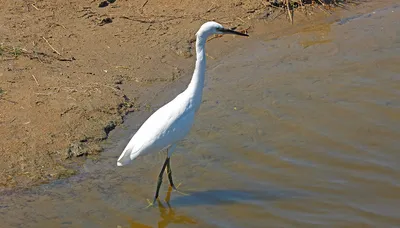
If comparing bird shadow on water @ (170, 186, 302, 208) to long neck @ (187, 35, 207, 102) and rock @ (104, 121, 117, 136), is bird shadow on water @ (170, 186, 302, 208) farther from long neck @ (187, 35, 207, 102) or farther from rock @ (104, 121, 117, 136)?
rock @ (104, 121, 117, 136)

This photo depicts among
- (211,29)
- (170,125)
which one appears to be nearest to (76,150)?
(170,125)

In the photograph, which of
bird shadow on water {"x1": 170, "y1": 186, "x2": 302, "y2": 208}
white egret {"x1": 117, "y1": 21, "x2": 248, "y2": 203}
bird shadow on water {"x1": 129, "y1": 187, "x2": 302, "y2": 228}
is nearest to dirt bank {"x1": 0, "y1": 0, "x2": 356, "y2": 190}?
white egret {"x1": 117, "y1": 21, "x2": 248, "y2": 203}

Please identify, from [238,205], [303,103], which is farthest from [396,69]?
[238,205]

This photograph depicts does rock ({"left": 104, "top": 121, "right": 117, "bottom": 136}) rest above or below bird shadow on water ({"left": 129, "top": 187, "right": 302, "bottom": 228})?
above

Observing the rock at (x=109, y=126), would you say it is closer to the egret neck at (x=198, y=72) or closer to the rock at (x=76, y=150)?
the rock at (x=76, y=150)

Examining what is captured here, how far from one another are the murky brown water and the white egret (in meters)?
0.45

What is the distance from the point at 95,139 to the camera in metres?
6.78

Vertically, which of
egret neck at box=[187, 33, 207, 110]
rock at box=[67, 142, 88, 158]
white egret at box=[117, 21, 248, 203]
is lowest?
rock at box=[67, 142, 88, 158]

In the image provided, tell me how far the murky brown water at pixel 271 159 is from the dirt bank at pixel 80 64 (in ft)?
0.98

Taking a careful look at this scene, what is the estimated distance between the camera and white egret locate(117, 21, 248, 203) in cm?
575

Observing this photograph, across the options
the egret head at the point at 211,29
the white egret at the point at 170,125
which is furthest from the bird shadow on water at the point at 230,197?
the egret head at the point at 211,29

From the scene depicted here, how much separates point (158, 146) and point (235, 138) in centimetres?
142

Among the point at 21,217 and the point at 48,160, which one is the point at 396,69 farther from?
the point at 21,217

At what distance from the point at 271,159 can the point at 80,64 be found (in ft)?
9.15
